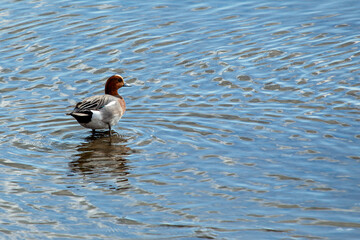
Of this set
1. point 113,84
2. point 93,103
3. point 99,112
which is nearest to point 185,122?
point 99,112

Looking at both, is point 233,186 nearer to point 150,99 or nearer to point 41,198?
point 41,198

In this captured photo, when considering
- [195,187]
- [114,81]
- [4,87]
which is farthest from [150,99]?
[195,187]

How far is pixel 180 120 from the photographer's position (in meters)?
11.5

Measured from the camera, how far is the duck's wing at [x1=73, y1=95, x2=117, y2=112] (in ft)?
36.9

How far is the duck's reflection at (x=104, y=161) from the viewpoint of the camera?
9102mm

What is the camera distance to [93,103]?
11.4m

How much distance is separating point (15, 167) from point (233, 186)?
3.20 m

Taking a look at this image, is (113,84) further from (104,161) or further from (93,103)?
(104,161)

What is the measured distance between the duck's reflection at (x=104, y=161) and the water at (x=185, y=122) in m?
0.04

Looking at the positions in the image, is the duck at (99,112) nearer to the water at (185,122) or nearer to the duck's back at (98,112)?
the duck's back at (98,112)

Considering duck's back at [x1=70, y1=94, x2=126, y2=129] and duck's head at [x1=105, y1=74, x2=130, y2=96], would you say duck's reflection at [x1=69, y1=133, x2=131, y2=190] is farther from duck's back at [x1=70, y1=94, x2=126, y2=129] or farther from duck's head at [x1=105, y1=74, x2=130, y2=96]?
duck's head at [x1=105, y1=74, x2=130, y2=96]

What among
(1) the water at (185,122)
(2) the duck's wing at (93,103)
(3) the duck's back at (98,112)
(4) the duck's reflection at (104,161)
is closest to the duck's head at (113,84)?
(1) the water at (185,122)

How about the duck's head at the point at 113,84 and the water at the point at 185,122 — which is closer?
the water at the point at 185,122

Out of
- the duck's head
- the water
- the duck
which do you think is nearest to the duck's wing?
the duck
